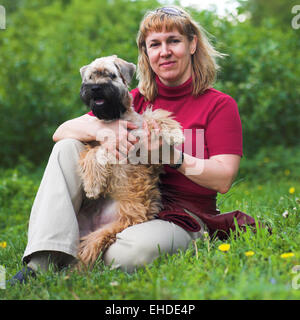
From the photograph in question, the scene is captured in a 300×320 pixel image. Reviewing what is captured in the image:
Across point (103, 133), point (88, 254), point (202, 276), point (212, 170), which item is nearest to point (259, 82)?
point (212, 170)

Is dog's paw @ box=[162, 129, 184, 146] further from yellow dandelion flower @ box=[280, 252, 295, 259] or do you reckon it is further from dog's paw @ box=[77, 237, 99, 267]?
yellow dandelion flower @ box=[280, 252, 295, 259]

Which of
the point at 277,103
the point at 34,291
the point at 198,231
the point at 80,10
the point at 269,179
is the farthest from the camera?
the point at 80,10

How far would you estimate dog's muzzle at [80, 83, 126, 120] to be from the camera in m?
2.67

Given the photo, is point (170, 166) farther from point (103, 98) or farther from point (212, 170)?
point (103, 98)

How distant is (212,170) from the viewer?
266 centimetres

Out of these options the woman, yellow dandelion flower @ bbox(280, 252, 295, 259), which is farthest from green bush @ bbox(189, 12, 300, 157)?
yellow dandelion flower @ bbox(280, 252, 295, 259)

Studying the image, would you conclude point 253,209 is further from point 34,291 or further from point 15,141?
point 15,141

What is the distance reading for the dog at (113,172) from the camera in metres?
2.65

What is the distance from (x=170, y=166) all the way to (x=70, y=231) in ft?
2.43

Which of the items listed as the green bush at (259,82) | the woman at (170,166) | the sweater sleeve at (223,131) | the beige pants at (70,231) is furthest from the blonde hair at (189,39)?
the green bush at (259,82)

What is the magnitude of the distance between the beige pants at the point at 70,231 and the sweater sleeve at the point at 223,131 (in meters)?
0.59

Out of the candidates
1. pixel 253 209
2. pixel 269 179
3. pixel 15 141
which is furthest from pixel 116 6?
pixel 253 209
